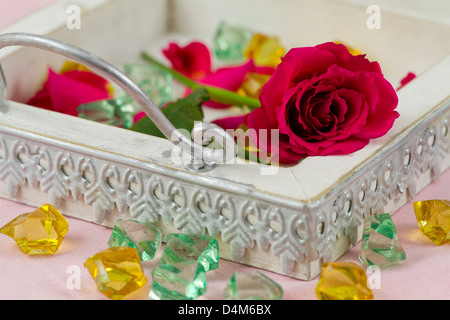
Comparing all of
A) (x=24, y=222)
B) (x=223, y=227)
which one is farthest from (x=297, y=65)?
(x=24, y=222)

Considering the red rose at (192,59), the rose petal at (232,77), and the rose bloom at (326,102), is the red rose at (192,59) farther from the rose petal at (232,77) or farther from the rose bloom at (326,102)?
the rose bloom at (326,102)

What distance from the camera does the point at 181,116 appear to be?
1.05 metres

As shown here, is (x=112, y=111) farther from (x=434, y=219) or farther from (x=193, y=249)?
(x=434, y=219)

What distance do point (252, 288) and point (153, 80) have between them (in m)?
0.51

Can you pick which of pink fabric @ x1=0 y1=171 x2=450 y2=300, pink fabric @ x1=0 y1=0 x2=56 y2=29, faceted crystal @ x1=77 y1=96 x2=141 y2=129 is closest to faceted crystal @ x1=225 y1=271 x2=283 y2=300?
→ pink fabric @ x1=0 y1=171 x2=450 y2=300

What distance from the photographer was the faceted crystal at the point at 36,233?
3.08 ft

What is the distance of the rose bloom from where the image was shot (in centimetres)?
92

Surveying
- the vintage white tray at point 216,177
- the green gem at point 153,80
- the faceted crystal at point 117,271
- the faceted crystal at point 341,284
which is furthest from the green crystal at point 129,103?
the faceted crystal at point 341,284

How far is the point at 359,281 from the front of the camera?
851mm

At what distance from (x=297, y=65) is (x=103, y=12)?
0.51 metres

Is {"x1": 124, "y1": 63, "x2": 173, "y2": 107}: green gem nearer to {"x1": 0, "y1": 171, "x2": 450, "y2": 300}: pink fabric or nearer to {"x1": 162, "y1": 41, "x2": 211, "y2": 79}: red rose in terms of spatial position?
{"x1": 162, "y1": 41, "x2": 211, "y2": 79}: red rose

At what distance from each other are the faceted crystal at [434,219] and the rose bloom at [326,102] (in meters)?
0.10

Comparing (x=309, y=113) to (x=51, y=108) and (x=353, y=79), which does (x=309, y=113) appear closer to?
(x=353, y=79)

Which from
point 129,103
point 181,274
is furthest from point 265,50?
point 181,274
